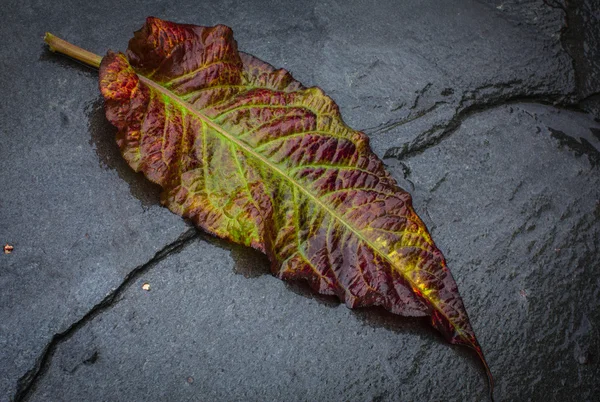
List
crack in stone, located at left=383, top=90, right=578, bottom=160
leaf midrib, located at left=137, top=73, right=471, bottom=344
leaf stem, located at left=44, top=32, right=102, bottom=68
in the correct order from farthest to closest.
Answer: crack in stone, located at left=383, top=90, right=578, bottom=160 → leaf stem, located at left=44, top=32, right=102, bottom=68 → leaf midrib, located at left=137, top=73, right=471, bottom=344

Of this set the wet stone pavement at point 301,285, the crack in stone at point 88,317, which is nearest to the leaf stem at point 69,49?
the wet stone pavement at point 301,285

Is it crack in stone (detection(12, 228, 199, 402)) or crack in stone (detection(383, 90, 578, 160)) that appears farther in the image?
crack in stone (detection(383, 90, 578, 160))

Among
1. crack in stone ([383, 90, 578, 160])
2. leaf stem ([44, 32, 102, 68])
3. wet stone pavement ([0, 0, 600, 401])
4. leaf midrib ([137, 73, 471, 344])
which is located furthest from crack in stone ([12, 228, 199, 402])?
crack in stone ([383, 90, 578, 160])

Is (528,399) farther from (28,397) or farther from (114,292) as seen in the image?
(28,397)

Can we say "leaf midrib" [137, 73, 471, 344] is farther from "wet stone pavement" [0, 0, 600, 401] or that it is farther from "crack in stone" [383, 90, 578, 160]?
"crack in stone" [383, 90, 578, 160]

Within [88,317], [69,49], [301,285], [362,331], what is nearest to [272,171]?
[301,285]

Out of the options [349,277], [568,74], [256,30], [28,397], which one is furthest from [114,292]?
[568,74]

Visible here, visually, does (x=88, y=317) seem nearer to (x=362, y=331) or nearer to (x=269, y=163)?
(x=269, y=163)

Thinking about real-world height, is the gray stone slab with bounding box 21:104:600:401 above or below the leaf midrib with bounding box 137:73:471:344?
below

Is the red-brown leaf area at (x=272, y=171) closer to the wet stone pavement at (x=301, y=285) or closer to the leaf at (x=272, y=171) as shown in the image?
the leaf at (x=272, y=171)
